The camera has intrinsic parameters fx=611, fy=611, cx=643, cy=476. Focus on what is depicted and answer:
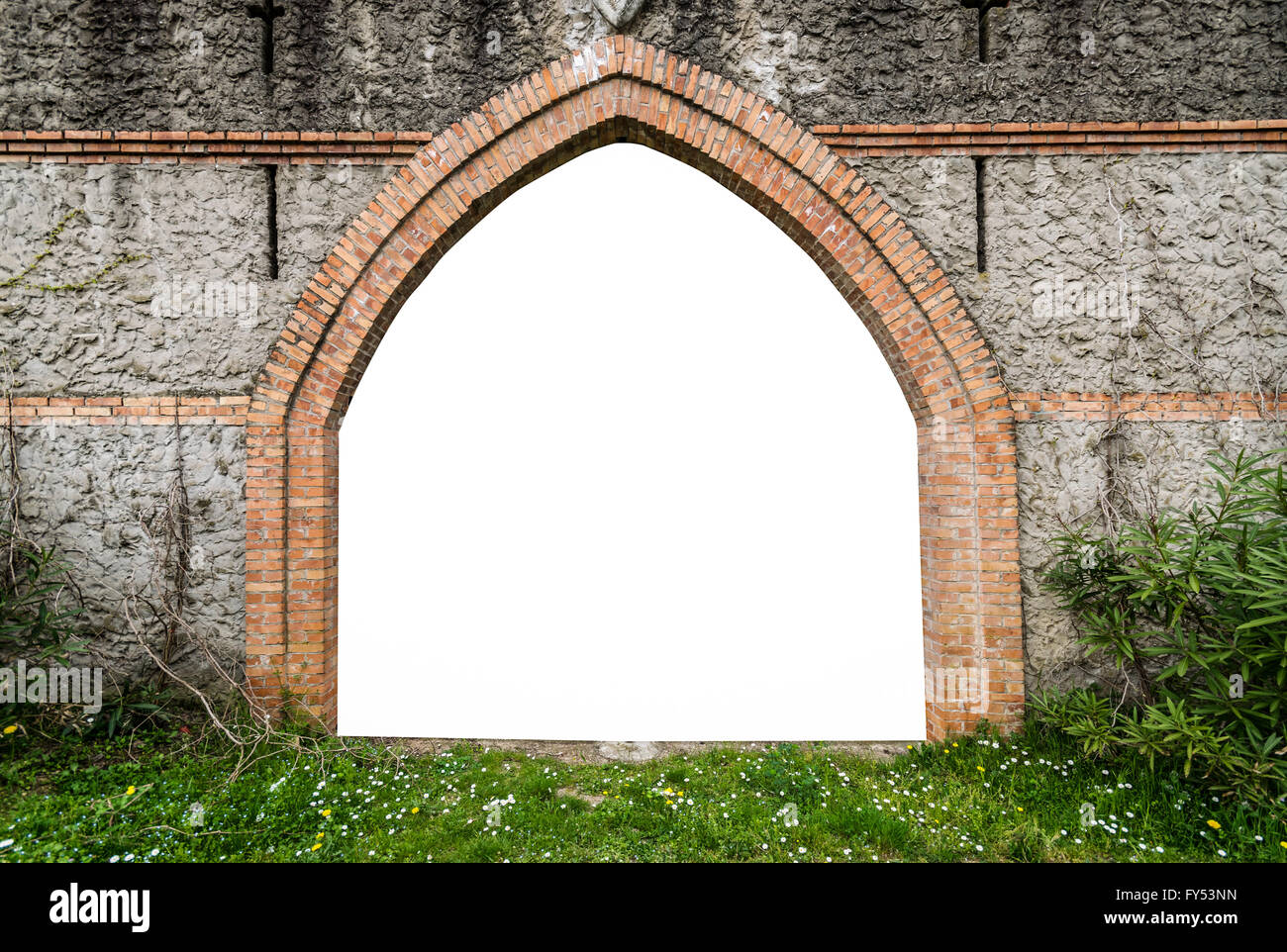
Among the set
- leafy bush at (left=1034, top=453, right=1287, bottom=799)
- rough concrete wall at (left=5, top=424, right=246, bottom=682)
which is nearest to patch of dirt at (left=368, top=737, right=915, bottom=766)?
leafy bush at (left=1034, top=453, right=1287, bottom=799)

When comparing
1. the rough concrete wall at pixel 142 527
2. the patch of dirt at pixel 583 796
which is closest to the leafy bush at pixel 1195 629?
the patch of dirt at pixel 583 796

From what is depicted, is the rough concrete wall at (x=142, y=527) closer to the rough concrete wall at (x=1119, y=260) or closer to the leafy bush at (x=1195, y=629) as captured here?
the rough concrete wall at (x=1119, y=260)

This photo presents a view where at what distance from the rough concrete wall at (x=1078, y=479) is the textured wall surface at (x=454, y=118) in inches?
0.9

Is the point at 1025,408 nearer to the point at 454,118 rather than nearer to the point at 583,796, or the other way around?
the point at 583,796

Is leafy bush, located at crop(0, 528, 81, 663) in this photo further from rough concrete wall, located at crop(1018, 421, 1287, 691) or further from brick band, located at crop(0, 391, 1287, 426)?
rough concrete wall, located at crop(1018, 421, 1287, 691)

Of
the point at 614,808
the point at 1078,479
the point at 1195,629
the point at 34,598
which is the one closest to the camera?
the point at 614,808

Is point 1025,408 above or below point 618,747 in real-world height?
above

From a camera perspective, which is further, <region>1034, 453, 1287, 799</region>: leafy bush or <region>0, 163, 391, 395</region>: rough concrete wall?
<region>0, 163, 391, 395</region>: rough concrete wall

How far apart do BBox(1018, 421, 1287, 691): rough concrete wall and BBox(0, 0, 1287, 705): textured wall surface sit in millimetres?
24

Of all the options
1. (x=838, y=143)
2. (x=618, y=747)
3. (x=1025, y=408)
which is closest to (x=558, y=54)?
(x=838, y=143)

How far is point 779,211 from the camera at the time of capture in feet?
14.0

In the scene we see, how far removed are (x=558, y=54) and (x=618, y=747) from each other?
4847 mm

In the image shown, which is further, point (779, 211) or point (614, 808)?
point (779, 211)

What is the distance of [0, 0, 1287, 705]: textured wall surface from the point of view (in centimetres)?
413
